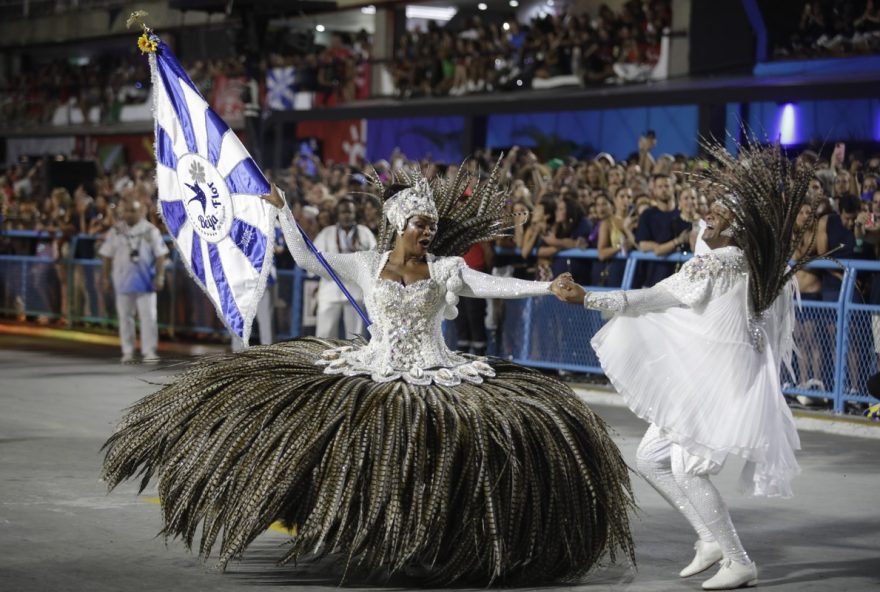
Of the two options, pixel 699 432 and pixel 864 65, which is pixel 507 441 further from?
pixel 864 65

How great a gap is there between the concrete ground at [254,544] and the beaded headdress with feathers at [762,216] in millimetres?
1042

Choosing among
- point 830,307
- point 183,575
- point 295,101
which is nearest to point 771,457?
point 183,575

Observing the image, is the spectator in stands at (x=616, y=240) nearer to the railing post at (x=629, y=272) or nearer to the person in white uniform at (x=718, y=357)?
the railing post at (x=629, y=272)

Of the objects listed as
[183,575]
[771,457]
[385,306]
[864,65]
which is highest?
[864,65]

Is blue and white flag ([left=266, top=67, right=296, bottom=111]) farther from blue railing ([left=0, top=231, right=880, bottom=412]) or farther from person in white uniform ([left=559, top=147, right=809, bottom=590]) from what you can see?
person in white uniform ([left=559, top=147, right=809, bottom=590])

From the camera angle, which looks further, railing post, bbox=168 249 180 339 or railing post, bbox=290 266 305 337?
railing post, bbox=168 249 180 339

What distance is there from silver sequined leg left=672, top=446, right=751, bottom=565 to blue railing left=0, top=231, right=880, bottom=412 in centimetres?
342

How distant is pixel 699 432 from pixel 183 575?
244 cm

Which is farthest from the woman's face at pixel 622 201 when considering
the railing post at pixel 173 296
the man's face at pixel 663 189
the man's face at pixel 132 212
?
the railing post at pixel 173 296

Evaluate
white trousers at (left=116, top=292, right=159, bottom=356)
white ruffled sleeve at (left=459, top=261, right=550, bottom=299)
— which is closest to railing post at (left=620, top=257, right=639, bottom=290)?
white trousers at (left=116, top=292, right=159, bottom=356)

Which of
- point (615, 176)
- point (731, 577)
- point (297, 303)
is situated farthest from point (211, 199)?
point (297, 303)

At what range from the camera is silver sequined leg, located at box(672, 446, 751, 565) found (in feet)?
22.3

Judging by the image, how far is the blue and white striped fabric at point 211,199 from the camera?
8.49 m

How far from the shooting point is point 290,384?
680 cm
